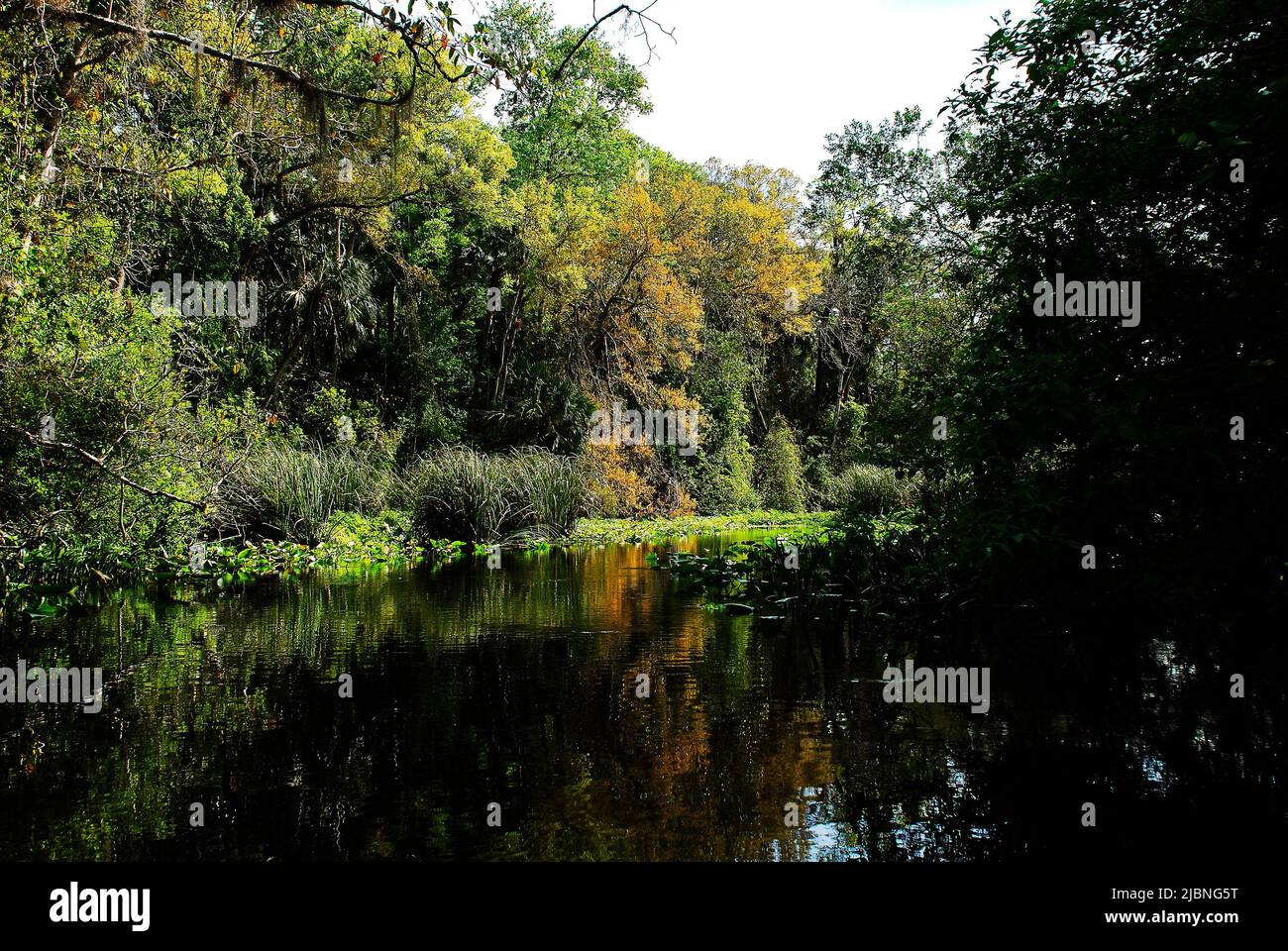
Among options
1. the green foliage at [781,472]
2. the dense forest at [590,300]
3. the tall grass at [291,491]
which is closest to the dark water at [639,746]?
the dense forest at [590,300]

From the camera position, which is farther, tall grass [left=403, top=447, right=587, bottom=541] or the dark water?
tall grass [left=403, top=447, right=587, bottom=541]

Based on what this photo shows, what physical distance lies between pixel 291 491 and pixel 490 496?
131 inches

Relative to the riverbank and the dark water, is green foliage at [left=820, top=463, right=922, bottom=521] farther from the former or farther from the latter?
the dark water

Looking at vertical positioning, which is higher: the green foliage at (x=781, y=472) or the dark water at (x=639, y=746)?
the green foliage at (x=781, y=472)

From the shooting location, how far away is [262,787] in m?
3.43

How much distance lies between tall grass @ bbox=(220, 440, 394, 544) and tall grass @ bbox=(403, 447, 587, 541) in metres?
1.26

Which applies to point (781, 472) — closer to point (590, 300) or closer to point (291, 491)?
point (590, 300)

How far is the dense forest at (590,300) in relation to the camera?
454 cm

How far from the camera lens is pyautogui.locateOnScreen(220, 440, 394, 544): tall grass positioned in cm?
1216

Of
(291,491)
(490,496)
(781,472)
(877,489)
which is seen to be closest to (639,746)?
(291,491)

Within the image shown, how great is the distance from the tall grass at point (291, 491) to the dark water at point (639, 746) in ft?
17.7

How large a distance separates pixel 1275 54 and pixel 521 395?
19281 millimetres

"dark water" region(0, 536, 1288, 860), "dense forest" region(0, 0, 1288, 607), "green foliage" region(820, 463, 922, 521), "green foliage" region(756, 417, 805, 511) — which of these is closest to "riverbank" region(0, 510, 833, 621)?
"dense forest" region(0, 0, 1288, 607)

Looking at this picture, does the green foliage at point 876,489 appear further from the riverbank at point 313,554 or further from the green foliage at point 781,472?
the riverbank at point 313,554
